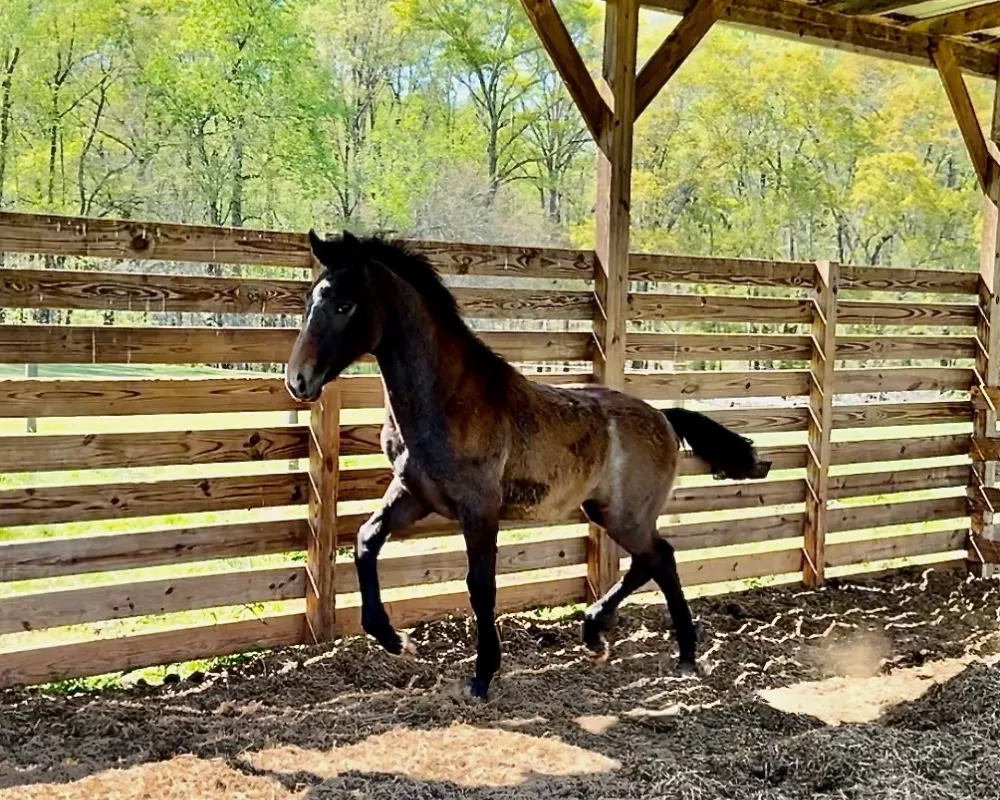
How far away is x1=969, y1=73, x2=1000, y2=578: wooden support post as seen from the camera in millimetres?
7039

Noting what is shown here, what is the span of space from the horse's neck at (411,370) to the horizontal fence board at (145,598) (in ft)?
3.78

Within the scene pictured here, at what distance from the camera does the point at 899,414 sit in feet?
22.8

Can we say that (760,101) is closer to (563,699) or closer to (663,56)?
(663,56)

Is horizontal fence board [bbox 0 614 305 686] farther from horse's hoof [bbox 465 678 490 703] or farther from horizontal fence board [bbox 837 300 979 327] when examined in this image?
horizontal fence board [bbox 837 300 979 327]

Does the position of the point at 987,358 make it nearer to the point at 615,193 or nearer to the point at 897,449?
the point at 897,449

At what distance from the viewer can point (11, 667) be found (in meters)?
4.02

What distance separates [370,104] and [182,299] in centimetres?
2119

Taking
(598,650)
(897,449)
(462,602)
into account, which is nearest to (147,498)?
(462,602)

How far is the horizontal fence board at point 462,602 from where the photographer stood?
4.95 meters

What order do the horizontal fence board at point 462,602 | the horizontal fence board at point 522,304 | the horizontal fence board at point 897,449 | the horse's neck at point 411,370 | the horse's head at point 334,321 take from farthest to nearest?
the horizontal fence board at point 897,449, the horizontal fence board at point 522,304, the horizontal fence board at point 462,602, the horse's neck at point 411,370, the horse's head at point 334,321

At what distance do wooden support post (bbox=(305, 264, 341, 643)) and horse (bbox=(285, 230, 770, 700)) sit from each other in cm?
41

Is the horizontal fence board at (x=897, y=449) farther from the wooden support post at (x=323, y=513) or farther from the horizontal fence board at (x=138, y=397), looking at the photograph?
→ the horizontal fence board at (x=138, y=397)

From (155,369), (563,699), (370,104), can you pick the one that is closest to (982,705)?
(563,699)

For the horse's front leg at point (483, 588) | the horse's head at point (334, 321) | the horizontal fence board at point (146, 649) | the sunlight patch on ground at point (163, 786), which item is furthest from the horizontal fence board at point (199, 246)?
the sunlight patch on ground at point (163, 786)
